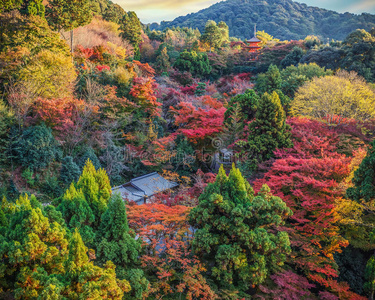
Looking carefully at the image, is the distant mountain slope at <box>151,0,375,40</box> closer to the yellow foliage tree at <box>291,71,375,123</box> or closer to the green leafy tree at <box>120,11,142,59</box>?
the green leafy tree at <box>120,11,142,59</box>

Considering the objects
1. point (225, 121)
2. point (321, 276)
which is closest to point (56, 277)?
point (321, 276)

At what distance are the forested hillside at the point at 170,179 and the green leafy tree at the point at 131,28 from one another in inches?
78.4

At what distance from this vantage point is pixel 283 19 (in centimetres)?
5925

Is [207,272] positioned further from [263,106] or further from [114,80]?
[114,80]

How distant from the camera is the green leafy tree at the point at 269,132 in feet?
35.4

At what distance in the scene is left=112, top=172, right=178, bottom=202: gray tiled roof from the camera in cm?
1300

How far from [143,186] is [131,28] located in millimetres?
17812

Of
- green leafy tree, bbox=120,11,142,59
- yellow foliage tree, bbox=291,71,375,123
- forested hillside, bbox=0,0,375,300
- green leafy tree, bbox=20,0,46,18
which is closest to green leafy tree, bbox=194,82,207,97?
forested hillside, bbox=0,0,375,300

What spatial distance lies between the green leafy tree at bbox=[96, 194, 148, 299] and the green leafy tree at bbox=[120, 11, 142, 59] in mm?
22117

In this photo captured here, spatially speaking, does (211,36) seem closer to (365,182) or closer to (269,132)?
(269,132)

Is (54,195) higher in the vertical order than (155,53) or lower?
lower

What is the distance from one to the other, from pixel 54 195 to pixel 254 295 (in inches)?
367

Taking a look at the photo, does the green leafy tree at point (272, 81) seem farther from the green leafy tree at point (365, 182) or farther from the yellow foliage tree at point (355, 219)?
the green leafy tree at point (365, 182)

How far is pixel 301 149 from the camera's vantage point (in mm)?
10109
